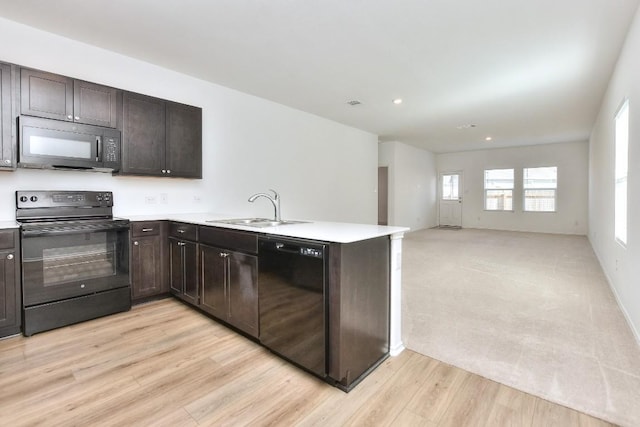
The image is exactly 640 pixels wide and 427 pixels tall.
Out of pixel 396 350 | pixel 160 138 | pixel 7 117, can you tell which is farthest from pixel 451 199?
pixel 7 117

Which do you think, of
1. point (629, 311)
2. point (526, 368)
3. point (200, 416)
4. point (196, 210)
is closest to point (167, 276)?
point (196, 210)

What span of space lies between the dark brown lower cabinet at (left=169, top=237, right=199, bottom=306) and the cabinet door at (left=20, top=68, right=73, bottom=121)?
4.90 feet

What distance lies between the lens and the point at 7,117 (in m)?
2.49

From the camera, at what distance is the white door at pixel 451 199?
1062 cm

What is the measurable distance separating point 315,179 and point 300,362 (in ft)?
13.8

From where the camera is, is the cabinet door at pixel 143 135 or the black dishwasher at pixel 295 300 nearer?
the black dishwasher at pixel 295 300

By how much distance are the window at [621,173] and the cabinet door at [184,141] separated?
15.3 feet

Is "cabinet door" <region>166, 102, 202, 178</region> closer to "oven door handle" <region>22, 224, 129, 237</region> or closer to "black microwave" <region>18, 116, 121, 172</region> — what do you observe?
"black microwave" <region>18, 116, 121, 172</region>

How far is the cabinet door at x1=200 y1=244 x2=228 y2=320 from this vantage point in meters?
2.56

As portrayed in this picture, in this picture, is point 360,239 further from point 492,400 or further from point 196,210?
point 196,210

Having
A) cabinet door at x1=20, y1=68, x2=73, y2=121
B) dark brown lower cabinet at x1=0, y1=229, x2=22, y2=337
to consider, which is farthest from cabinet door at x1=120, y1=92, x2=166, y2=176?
dark brown lower cabinet at x1=0, y1=229, x2=22, y2=337

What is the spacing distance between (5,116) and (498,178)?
11111 millimetres

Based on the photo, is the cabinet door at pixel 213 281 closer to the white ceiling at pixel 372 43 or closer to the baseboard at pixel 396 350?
the baseboard at pixel 396 350

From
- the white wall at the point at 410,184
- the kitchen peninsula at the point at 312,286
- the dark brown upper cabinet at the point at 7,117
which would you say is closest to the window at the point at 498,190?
the white wall at the point at 410,184
